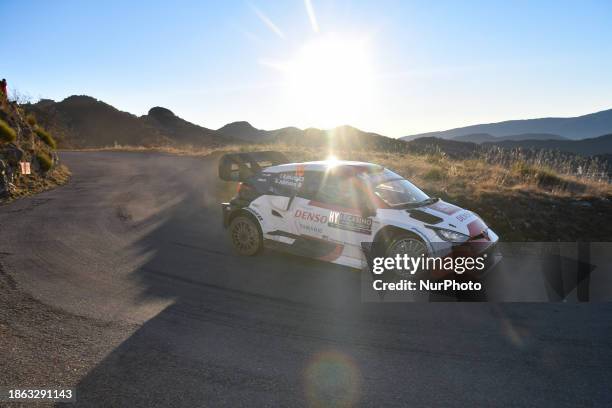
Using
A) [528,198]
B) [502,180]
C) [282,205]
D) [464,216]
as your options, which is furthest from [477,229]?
[502,180]

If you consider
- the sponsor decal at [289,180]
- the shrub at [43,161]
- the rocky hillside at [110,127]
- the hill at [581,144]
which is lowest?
the sponsor decal at [289,180]

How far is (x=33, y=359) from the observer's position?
411 cm

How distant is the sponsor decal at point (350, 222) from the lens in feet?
20.8

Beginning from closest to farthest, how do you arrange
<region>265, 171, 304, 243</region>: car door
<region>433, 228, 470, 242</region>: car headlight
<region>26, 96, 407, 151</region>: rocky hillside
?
<region>433, 228, 470, 242</region>: car headlight
<region>265, 171, 304, 243</region>: car door
<region>26, 96, 407, 151</region>: rocky hillside

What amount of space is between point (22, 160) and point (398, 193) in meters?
12.7

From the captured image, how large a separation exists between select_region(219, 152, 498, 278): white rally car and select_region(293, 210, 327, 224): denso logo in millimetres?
16

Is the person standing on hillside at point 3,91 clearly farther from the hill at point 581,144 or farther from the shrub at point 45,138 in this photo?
the hill at point 581,144

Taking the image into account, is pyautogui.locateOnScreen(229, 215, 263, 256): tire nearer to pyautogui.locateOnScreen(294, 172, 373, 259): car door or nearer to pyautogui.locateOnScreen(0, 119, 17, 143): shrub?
pyautogui.locateOnScreen(294, 172, 373, 259): car door

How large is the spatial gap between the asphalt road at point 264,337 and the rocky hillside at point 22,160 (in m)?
5.68

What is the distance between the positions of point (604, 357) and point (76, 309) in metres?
5.89

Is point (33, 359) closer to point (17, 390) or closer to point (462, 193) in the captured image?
point (17, 390)

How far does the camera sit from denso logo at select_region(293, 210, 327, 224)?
22.2 ft

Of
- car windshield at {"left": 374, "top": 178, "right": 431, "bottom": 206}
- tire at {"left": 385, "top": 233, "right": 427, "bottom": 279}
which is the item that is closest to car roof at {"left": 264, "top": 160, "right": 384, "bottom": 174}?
car windshield at {"left": 374, "top": 178, "right": 431, "bottom": 206}

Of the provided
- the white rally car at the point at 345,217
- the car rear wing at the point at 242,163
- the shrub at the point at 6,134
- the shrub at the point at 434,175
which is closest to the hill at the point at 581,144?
the shrub at the point at 434,175
